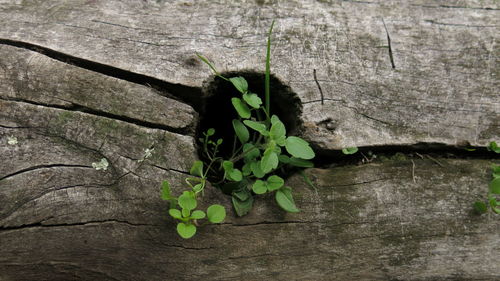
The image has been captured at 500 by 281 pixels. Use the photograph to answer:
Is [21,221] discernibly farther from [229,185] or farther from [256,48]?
[256,48]

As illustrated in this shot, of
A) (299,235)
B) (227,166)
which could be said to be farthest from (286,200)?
(227,166)

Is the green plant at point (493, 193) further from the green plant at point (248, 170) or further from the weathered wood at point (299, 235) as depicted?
the green plant at point (248, 170)

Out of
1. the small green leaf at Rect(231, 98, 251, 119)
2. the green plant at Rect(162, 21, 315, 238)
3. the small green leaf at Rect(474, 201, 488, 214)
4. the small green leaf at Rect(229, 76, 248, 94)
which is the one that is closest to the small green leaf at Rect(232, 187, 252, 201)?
the green plant at Rect(162, 21, 315, 238)

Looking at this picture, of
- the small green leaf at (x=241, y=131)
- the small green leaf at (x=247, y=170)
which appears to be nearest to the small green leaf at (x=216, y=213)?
the small green leaf at (x=247, y=170)

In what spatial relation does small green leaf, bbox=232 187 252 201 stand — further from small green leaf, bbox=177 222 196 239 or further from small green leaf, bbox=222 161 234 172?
small green leaf, bbox=177 222 196 239

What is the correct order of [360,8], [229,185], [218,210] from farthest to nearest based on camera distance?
1. [360,8]
2. [229,185]
3. [218,210]

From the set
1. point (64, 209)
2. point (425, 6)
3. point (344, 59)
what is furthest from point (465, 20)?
point (64, 209)
